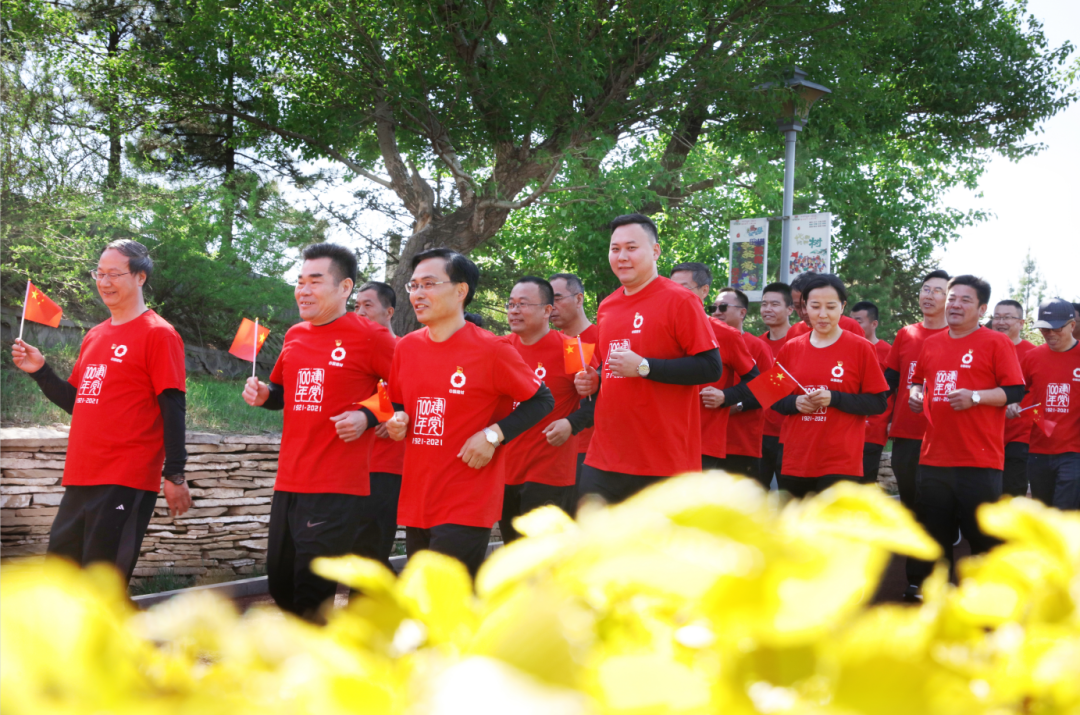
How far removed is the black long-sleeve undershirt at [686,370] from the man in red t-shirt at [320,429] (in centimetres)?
145

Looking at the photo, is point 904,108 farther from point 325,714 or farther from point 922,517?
point 325,714

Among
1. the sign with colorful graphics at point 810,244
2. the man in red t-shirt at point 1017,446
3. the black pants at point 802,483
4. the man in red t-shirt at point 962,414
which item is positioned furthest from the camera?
the sign with colorful graphics at point 810,244

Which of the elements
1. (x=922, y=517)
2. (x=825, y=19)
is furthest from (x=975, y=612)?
(x=825, y=19)

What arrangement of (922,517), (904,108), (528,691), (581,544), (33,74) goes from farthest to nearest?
1. (904,108)
2. (33,74)
3. (922,517)
4. (581,544)
5. (528,691)

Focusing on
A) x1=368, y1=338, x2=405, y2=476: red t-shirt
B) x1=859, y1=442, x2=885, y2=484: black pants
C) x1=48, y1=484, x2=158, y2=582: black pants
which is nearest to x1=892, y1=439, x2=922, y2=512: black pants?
x1=859, y1=442, x2=885, y2=484: black pants

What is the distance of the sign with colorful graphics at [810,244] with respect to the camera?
9.88m

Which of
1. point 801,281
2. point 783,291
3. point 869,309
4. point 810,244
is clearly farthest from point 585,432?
point 810,244

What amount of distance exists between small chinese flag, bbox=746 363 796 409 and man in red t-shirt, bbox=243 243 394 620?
2.44 metres

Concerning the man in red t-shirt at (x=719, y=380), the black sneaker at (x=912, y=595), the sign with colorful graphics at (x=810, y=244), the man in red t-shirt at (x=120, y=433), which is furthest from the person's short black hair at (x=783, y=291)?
the man in red t-shirt at (x=120, y=433)

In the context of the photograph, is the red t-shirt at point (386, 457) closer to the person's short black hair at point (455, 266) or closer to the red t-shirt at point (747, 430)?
the person's short black hair at point (455, 266)

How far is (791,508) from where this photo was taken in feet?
2.06

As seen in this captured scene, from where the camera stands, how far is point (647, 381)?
4.60 meters

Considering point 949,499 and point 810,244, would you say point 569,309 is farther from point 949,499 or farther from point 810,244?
point 810,244

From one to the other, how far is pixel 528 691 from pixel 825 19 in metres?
11.4
